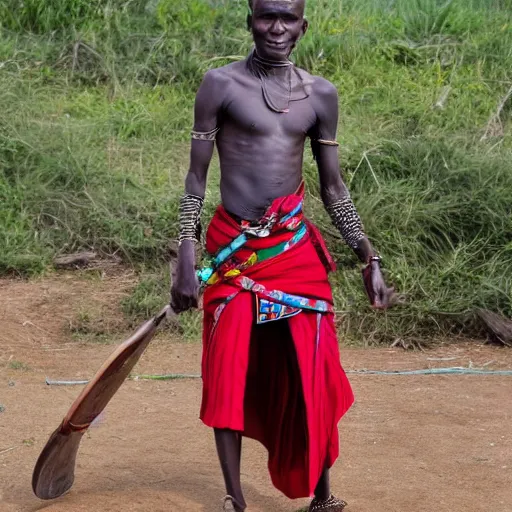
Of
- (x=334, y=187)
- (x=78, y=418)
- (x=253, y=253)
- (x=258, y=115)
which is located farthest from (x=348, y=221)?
(x=78, y=418)

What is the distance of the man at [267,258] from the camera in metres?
3.63

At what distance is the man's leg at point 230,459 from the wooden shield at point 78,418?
0.43 metres

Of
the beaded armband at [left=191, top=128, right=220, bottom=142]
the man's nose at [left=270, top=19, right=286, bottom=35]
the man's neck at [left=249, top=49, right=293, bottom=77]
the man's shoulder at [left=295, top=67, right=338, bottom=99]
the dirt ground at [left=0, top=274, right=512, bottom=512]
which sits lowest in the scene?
the dirt ground at [left=0, top=274, right=512, bottom=512]

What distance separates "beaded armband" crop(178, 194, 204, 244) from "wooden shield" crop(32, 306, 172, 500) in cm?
33

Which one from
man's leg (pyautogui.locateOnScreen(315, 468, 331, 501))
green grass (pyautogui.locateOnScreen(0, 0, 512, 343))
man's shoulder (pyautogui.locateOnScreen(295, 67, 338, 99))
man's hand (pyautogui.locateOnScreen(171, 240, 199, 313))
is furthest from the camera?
green grass (pyautogui.locateOnScreen(0, 0, 512, 343))

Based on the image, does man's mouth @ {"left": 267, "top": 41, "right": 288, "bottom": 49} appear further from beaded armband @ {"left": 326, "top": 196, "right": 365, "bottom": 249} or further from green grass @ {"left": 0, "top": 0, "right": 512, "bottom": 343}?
green grass @ {"left": 0, "top": 0, "right": 512, "bottom": 343}

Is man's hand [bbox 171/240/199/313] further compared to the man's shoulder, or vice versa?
the man's shoulder

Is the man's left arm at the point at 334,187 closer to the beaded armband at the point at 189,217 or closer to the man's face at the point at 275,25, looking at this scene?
the man's face at the point at 275,25

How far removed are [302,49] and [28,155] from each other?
252 centimetres

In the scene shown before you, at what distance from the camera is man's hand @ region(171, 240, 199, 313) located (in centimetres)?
360

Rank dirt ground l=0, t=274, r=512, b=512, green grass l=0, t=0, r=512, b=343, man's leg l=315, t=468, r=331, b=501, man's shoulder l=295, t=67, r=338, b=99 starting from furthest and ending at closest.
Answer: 1. green grass l=0, t=0, r=512, b=343
2. dirt ground l=0, t=274, r=512, b=512
3. man's leg l=315, t=468, r=331, b=501
4. man's shoulder l=295, t=67, r=338, b=99

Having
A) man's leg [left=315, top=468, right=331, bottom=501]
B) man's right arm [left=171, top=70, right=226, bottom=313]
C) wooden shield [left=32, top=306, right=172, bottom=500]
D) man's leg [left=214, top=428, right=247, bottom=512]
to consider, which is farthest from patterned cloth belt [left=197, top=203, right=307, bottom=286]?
man's leg [left=315, top=468, right=331, bottom=501]

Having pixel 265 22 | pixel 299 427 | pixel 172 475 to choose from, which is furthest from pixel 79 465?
pixel 265 22

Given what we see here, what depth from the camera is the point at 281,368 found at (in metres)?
3.83
